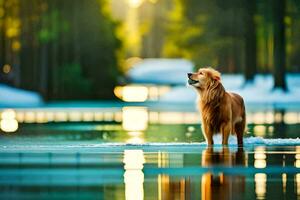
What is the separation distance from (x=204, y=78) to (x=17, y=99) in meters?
34.6

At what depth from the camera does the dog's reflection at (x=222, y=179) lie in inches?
529

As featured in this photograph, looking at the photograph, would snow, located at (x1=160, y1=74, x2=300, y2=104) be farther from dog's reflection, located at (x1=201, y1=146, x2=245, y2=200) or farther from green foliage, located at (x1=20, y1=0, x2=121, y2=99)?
dog's reflection, located at (x1=201, y1=146, x2=245, y2=200)

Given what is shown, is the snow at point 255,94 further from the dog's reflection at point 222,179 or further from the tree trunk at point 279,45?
the dog's reflection at point 222,179

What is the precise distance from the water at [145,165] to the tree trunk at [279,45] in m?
27.1

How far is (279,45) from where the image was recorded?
184 feet

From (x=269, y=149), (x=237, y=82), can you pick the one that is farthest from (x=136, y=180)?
(x=237, y=82)

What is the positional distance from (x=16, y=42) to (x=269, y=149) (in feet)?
171

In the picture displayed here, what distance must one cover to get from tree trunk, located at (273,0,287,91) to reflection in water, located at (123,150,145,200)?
116ft

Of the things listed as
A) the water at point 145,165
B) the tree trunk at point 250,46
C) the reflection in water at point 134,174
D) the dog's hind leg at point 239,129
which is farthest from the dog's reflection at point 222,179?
the tree trunk at point 250,46

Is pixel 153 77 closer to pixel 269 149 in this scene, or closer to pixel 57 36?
pixel 57 36

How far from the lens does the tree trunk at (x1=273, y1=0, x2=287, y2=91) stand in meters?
55.5

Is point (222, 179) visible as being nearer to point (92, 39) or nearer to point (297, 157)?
point (297, 157)

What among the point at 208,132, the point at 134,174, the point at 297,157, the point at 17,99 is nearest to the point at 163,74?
the point at 17,99

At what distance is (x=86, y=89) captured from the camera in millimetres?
61500
